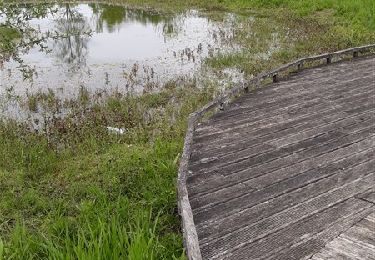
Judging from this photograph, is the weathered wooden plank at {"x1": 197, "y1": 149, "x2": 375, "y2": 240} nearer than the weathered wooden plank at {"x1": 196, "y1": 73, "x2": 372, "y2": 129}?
Yes

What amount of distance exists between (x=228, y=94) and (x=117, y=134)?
234 centimetres

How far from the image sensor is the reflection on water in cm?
1291

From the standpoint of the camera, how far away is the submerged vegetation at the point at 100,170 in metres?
5.12

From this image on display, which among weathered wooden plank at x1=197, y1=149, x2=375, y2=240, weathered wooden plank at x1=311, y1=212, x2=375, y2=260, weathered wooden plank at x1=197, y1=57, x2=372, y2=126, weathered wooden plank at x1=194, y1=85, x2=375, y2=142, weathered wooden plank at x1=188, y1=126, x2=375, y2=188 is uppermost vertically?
weathered wooden plank at x1=197, y1=57, x2=372, y2=126

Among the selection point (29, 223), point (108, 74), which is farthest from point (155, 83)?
point (29, 223)

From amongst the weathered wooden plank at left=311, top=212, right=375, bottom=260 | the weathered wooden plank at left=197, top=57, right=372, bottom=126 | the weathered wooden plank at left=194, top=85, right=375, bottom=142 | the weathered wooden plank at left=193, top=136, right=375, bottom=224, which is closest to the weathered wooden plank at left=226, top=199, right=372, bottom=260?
the weathered wooden plank at left=311, top=212, right=375, bottom=260

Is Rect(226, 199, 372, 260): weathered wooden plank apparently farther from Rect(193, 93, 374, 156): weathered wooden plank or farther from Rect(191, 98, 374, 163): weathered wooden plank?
Rect(193, 93, 374, 156): weathered wooden plank

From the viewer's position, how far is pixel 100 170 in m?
7.66

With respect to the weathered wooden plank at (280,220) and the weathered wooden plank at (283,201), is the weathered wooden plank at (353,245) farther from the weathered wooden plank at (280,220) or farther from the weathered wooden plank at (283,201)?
the weathered wooden plank at (283,201)

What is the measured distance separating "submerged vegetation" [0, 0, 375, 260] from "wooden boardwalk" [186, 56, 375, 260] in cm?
62

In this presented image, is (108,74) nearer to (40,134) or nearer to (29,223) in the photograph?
(40,134)

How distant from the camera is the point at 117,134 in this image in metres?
8.99

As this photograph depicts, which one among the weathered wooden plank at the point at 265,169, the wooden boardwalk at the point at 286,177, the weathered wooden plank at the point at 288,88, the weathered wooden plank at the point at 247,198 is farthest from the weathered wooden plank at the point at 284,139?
the weathered wooden plank at the point at 288,88

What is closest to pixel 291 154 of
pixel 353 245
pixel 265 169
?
pixel 265 169
